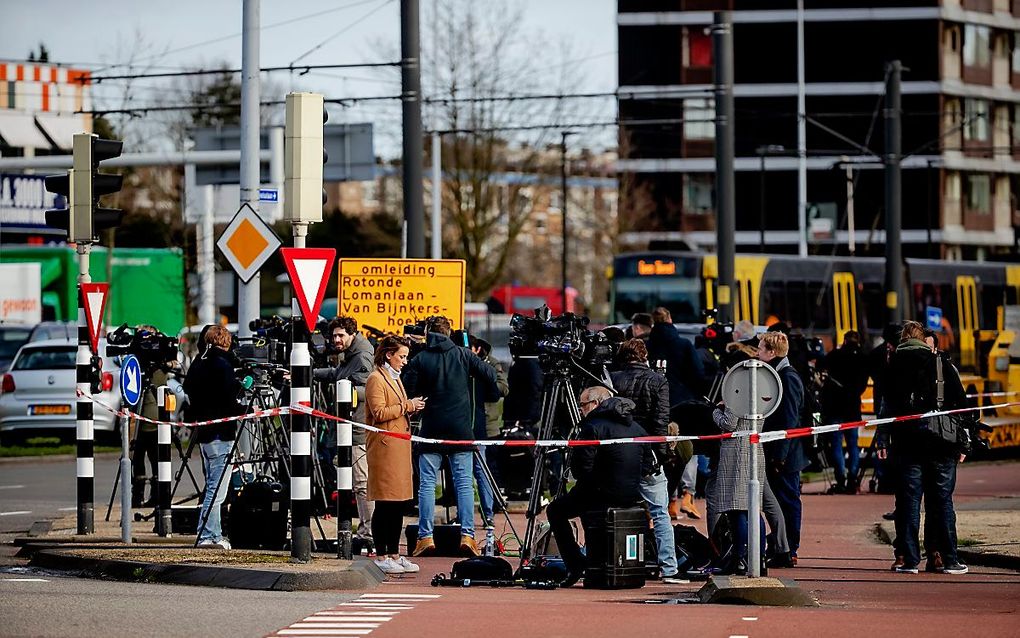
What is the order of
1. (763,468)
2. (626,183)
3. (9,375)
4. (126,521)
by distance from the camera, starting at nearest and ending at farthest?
(763,468)
(126,521)
(9,375)
(626,183)

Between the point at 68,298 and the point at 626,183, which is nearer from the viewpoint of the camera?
the point at 68,298

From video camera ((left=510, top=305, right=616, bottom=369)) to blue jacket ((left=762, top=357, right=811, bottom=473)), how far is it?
1.44m

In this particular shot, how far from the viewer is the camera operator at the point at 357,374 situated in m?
16.2

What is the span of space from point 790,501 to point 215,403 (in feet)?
15.9

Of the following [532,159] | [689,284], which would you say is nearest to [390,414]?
[689,284]

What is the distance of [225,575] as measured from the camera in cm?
1314

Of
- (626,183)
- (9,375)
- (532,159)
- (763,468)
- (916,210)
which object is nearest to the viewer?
(763,468)

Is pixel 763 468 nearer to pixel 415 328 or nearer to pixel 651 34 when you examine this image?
pixel 415 328

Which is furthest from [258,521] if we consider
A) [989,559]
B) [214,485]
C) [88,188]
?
[989,559]

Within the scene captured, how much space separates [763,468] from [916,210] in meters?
69.2

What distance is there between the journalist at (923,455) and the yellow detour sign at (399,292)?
23.2ft

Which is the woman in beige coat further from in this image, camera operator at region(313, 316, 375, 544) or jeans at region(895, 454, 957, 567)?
jeans at region(895, 454, 957, 567)

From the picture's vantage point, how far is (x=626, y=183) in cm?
7488

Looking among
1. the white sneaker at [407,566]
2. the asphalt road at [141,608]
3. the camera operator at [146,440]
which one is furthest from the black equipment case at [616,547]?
the camera operator at [146,440]
